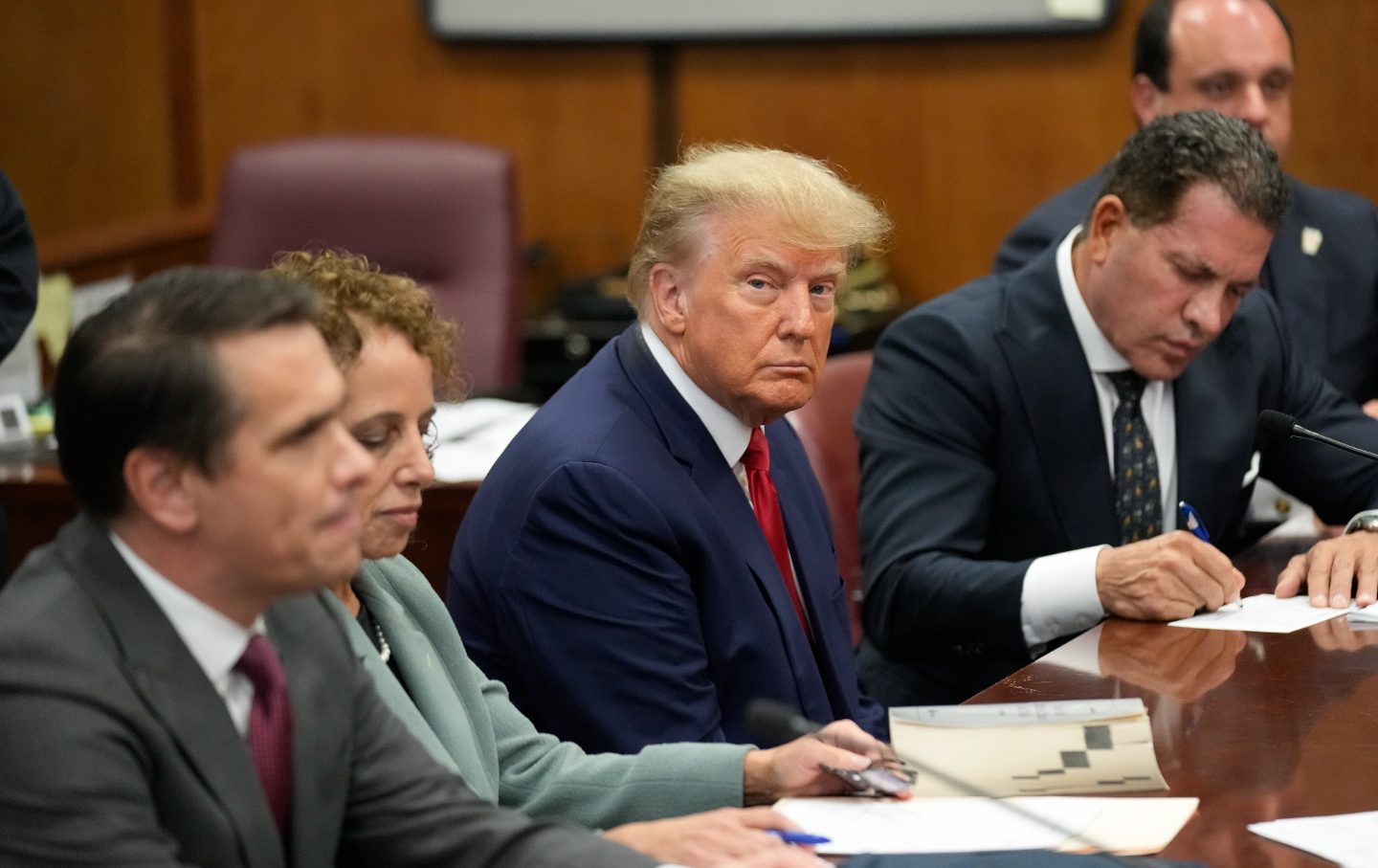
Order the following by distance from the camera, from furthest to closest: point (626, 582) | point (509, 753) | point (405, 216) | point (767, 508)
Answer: point (405, 216)
point (767, 508)
point (626, 582)
point (509, 753)

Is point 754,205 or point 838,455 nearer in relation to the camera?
point 754,205

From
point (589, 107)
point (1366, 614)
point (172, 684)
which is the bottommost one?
point (1366, 614)

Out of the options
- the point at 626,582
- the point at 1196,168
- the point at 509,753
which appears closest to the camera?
the point at 509,753

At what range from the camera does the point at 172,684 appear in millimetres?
1277

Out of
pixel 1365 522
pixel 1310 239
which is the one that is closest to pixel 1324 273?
pixel 1310 239

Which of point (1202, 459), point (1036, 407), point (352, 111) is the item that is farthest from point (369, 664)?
point (352, 111)

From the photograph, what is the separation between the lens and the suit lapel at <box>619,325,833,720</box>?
2.13 meters

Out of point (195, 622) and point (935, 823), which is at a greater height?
point (195, 622)

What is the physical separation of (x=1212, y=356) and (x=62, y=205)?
13.6ft

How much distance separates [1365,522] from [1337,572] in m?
0.21

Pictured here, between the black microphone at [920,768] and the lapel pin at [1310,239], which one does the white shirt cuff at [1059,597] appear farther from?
the lapel pin at [1310,239]

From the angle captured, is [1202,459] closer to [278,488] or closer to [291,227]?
[278,488]

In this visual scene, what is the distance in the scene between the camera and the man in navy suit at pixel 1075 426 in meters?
2.50

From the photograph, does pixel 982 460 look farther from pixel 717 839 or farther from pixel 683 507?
pixel 717 839
